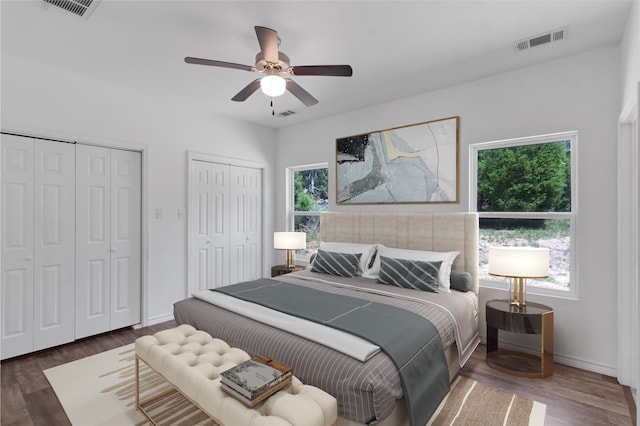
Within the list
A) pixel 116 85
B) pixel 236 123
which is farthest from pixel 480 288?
pixel 116 85

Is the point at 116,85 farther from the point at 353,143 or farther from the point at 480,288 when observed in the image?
the point at 480,288

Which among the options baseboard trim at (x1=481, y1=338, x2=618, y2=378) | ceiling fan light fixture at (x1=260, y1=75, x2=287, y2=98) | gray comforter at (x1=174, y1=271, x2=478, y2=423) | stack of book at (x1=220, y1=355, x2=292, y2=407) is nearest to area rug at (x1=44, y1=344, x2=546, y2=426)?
gray comforter at (x1=174, y1=271, x2=478, y2=423)

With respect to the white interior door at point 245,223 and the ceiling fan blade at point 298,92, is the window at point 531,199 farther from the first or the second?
the white interior door at point 245,223

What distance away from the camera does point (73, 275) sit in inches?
130

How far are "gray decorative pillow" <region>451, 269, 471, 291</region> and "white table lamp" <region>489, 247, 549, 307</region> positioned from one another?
26 cm

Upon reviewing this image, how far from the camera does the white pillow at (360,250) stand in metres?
3.55

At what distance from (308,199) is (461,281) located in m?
2.67

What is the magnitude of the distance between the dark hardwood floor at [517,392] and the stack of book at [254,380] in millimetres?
1386

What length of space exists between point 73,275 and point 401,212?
3.61 m

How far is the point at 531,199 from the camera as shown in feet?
10.1

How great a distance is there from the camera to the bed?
62.9 inches

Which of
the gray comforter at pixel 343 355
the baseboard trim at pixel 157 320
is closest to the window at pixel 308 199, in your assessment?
the gray comforter at pixel 343 355

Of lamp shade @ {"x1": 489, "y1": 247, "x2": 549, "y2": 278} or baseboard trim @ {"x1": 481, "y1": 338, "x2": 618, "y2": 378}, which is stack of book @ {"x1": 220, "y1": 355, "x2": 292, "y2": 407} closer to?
lamp shade @ {"x1": 489, "y1": 247, "x2": 549, "y2": 278}

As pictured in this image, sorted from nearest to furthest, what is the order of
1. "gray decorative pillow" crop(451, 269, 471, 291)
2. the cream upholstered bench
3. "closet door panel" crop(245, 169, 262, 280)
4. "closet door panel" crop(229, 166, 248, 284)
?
the cream upholstered bench, "gray decorative pillow" crop(451, 269, 471, 291), "closet door panel" crop(229, 166, 248, 284), "closet door panel" crop(245, 169, 262, 280)
